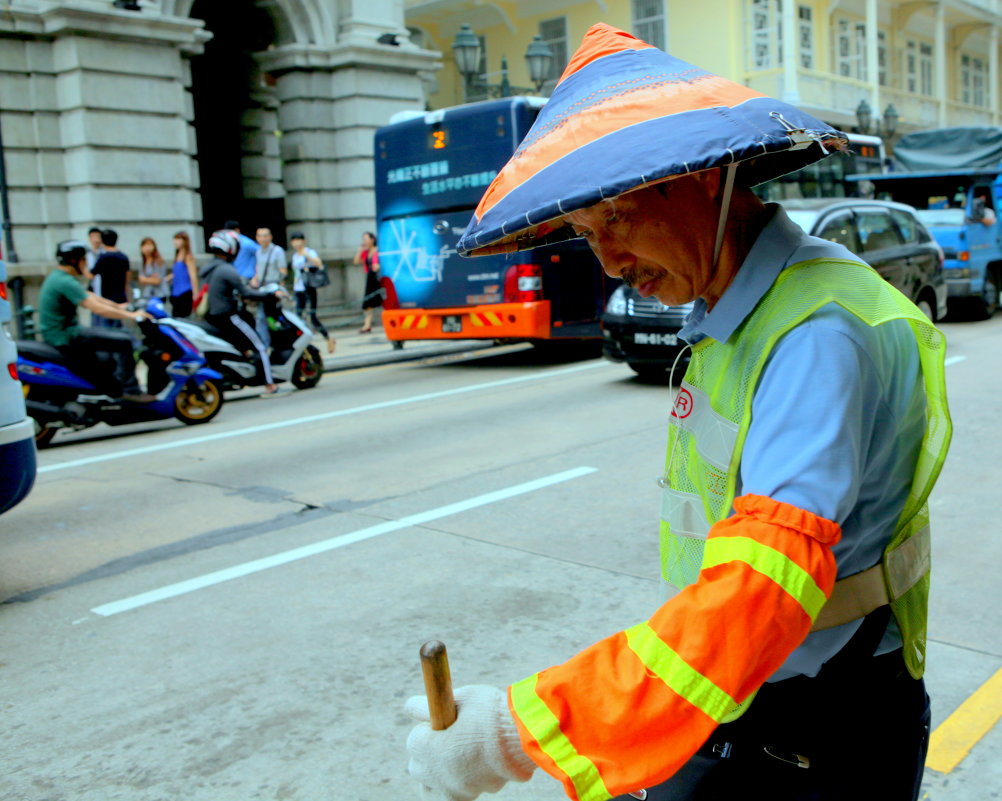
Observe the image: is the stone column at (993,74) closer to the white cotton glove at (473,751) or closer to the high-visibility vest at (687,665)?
the high-visibility vest at (687,665)

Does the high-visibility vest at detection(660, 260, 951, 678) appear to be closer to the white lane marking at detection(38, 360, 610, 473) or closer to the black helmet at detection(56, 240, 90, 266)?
the white lane marking at detection(38, 360, 610, 473)

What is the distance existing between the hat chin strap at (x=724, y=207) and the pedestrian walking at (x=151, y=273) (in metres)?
14.4

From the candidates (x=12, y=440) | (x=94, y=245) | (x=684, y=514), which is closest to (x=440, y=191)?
(x=94, y=245)

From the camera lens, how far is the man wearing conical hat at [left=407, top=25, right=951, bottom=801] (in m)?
1.20

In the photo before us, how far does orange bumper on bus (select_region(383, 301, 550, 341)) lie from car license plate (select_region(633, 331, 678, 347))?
2.36 metres

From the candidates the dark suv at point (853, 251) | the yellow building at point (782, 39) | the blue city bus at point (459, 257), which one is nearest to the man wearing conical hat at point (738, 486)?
the dark suv at point (853, 251)

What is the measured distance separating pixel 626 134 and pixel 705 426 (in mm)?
428

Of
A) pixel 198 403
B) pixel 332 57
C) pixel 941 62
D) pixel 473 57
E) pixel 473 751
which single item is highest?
pixel 941 62

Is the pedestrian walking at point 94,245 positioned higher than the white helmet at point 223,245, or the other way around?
the pedestrian walking at point 94,245

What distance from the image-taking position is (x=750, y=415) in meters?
1.43

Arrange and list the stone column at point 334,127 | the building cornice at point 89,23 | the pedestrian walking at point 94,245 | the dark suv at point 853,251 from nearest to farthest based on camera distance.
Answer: the dark suv at point 853,251, the pedestrian walking at point 94,245, the building cornice at point 89,23, the stone column at point 334,127

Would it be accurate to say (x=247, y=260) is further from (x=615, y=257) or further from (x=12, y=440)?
(x=615, y=257)

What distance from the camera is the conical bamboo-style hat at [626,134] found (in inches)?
53.2

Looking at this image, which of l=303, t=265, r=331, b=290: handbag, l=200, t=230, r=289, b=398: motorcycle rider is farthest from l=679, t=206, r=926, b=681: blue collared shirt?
l=303, t=265, r=331, b=290: handbag
